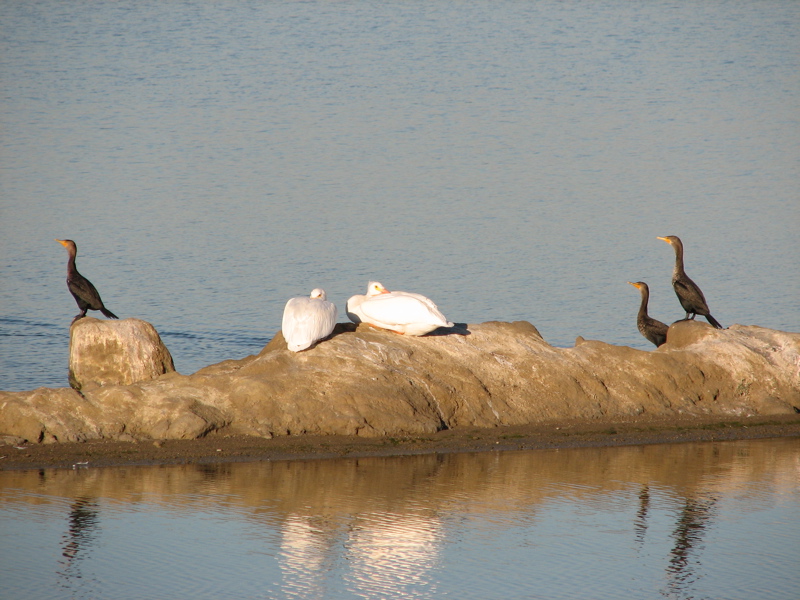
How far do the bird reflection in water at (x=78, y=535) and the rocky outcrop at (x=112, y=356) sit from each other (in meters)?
2.90

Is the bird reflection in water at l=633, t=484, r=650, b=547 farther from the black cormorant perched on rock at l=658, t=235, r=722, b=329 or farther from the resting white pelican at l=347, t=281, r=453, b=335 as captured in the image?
the black cormorant perched on rock at l=658, t=235, r=722, b=329

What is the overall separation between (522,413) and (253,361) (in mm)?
2657

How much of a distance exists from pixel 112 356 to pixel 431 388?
124 inches

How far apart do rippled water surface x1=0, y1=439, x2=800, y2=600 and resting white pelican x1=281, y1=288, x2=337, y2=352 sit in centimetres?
140

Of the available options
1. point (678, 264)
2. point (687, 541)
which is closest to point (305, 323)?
point (687, 541)

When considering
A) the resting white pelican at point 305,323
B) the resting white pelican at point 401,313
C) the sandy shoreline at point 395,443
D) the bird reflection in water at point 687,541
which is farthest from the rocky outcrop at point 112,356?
the bird reflection in water at point 687,541

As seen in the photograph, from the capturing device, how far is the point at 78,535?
307 inches

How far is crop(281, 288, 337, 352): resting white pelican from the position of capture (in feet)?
35.3

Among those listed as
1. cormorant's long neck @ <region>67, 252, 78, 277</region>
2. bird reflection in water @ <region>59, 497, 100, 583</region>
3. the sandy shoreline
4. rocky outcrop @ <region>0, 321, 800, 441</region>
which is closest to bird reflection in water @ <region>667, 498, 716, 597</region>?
the sandy shoreline

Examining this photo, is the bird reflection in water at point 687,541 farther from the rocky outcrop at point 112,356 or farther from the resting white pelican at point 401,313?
the rocky outcrop at point 112,356

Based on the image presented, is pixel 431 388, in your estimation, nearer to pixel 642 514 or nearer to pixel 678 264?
pixel 642 514

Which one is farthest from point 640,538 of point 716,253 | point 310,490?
point 716,253

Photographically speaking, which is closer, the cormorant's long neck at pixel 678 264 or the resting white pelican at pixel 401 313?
the resting white pelican at pixel 401 313

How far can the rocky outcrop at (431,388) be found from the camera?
999 centimetres
